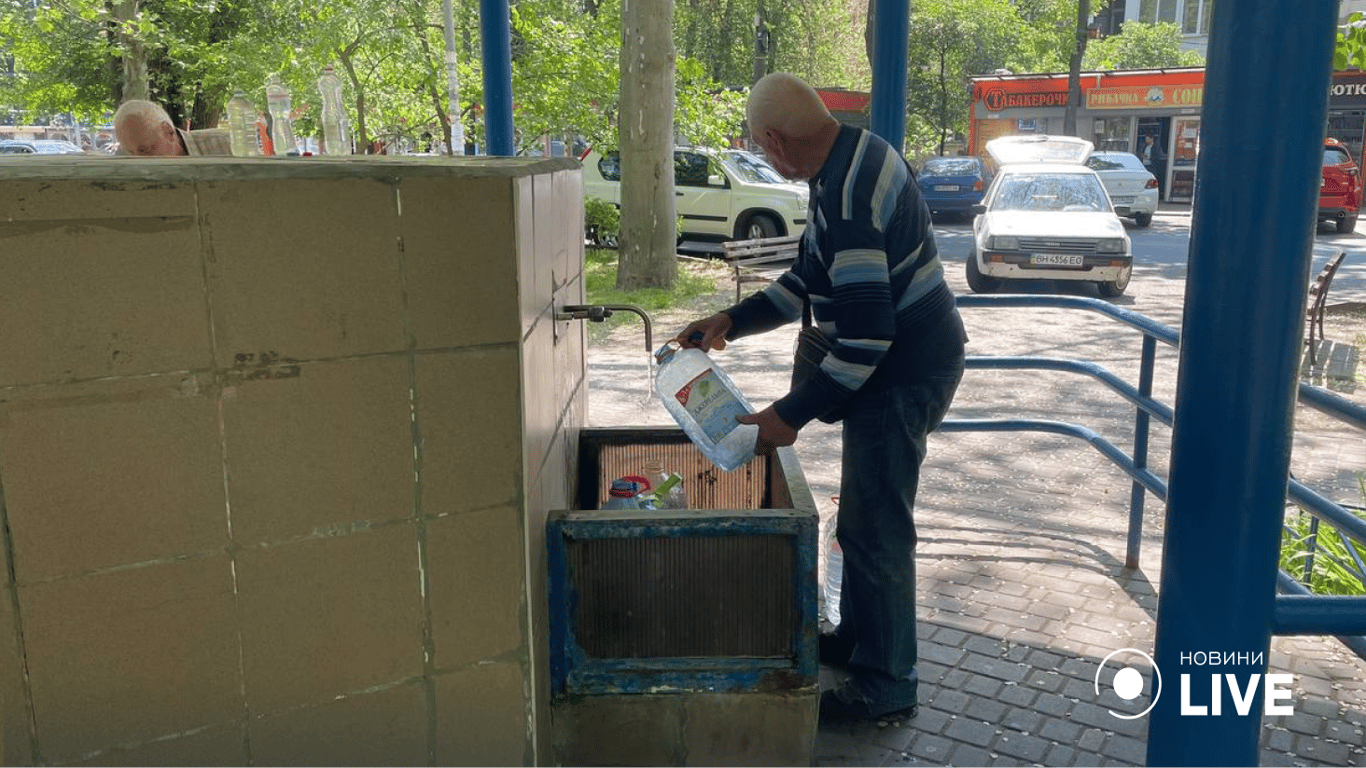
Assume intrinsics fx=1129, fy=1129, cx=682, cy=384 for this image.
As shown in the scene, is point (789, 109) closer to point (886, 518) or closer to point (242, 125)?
point (886, 518)

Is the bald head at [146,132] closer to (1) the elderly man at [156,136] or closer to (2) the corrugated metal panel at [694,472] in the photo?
(1) the elderly man at [156,136]

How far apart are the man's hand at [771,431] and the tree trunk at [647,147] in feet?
34.6

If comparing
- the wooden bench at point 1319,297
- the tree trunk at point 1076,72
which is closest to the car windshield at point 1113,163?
the tree trunk at point 1076,72

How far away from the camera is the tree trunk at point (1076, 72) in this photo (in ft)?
90.9

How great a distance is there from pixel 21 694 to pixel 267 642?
413mm

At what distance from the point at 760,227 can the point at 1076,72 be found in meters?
15.2

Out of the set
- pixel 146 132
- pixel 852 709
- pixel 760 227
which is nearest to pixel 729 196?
pixel 760 227

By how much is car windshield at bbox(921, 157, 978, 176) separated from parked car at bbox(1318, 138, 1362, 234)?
6.96m

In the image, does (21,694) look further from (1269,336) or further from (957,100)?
(957,100)

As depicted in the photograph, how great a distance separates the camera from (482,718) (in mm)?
2414

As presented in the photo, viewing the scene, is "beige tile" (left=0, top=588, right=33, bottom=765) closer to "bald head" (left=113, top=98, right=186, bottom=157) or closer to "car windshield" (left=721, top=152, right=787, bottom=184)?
"bald head" (left=113, top=98, right=186, bottom=157)

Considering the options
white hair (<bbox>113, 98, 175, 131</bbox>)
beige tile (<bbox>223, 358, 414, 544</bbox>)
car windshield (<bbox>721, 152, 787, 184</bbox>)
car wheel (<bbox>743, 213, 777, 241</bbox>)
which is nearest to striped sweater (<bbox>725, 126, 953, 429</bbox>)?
beige tile (<bbox>223, 358, 414, 544</bbox>)

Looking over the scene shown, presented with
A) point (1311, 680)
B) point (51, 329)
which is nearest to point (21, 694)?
point (51, 329)

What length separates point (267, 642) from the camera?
86.1 inches
